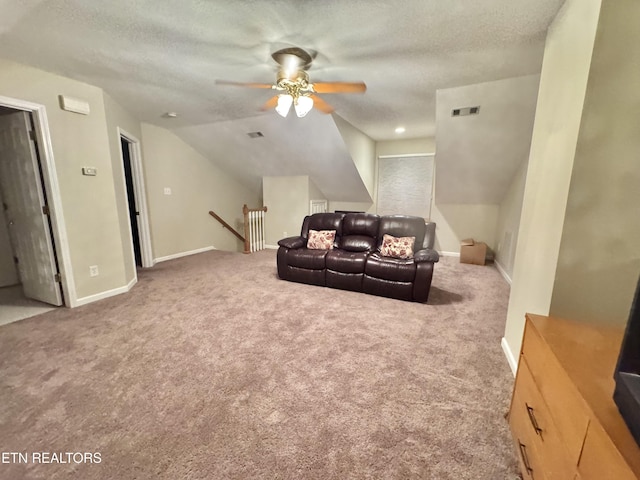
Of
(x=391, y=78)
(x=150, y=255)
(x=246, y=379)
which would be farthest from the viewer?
(x=150, y=255)

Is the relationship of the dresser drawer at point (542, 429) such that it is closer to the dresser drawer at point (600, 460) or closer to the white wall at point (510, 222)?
the dresser drawer at point (600, 460)

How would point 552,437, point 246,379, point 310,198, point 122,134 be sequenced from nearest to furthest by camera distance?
point 552,437
point 246,379
point 122,134
point 310,198

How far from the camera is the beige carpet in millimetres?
1240

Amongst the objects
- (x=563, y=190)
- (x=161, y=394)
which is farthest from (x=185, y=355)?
(x=563, y=190)

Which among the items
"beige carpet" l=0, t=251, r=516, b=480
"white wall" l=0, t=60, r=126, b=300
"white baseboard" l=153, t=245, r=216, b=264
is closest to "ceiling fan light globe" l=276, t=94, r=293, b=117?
"beige carpet" l=0, t=251, r=516, b=480

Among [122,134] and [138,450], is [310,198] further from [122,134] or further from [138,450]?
[138,450]

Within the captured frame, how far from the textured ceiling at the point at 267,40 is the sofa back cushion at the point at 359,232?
1.60 meters

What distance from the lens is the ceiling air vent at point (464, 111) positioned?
10.2 feet

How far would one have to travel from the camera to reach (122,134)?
11.6 ft

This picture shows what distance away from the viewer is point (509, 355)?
195 cm

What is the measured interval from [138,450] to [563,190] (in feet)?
8.46

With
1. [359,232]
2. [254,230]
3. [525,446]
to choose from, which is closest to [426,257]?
[359,232]

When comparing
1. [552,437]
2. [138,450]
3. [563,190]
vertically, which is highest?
[563,190]

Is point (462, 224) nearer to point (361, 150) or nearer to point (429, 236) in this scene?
point (429, 236)
